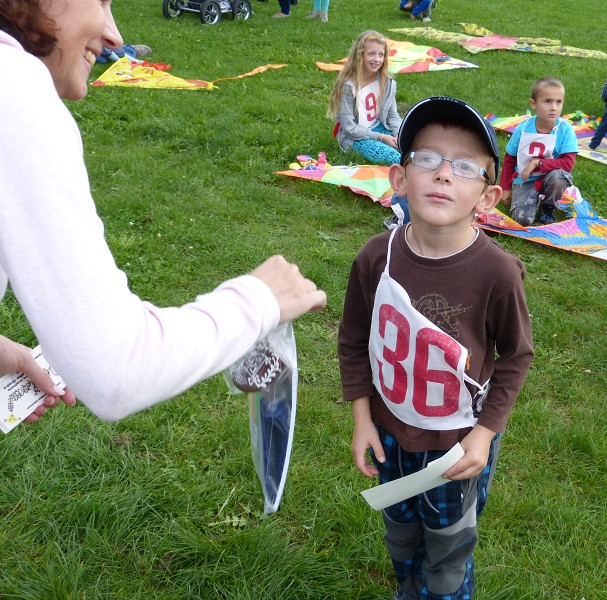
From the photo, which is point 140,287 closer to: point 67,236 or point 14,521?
point 14,521

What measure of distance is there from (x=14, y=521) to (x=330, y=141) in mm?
5141

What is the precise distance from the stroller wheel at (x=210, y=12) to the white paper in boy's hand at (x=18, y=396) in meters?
12.3

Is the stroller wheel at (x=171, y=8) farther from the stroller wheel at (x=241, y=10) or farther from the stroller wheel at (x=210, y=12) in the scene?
the stroller wheel at (x=241, y=10)

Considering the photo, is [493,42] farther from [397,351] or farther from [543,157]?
[397,351]

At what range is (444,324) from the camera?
1816mm

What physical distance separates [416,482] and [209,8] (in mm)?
12829

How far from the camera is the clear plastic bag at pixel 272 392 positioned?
1.62 meters

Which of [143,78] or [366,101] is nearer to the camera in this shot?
[366,101]

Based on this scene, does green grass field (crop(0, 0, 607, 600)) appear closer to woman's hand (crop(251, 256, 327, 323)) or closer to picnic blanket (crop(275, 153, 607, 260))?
picnic blanket (crop(275, 153, 607, 260))

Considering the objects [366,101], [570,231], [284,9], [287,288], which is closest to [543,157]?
[570,231]

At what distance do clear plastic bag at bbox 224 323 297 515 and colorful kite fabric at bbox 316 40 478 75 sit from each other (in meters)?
8.62

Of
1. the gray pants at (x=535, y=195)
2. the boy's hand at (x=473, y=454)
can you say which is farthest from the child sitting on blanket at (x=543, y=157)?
the boy's hand at (x=473, y=454)

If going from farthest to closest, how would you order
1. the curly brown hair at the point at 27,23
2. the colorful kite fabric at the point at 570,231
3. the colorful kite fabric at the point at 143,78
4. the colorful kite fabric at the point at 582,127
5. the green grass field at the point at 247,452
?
the colorful kite fabric at the point at 143,78, the colorful kite fabric at the point at 582,127, the colorful kite fabric at the point at 570,231, the green grass field at the point at 247,452, the curly brown hair at the point at 27,23

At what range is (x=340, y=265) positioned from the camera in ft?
15.2
